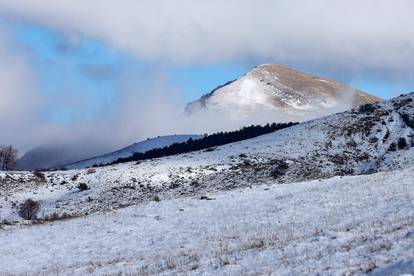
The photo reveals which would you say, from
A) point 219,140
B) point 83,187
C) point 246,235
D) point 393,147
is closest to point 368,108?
point 393,147

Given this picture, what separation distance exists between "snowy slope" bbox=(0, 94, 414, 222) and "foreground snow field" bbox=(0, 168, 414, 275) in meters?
22.1

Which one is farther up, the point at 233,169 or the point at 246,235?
the point at 233,169

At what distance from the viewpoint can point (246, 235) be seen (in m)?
27.0

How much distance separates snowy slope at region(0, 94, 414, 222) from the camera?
64.8 metres

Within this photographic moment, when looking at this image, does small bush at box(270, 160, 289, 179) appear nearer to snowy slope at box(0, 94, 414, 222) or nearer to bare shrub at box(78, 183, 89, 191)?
snowy slope at box(0, 94, 414, 222)

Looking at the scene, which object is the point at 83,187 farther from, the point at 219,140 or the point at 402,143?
the point at 219,140

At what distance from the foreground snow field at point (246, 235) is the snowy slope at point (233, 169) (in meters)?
22.1

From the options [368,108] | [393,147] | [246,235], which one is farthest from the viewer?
[368,108]

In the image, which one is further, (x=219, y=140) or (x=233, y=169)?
(x=219, y=140)

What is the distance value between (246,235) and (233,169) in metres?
43.6

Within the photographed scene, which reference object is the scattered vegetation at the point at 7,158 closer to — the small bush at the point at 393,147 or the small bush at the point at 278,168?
the small bush at the point at 278,168

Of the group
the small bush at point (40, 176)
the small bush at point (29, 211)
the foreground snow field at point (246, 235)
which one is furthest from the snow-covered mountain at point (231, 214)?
the small bush at point (29, 211)

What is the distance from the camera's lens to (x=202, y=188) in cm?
6469

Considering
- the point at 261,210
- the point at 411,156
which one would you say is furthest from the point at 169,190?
the point at 261,210
